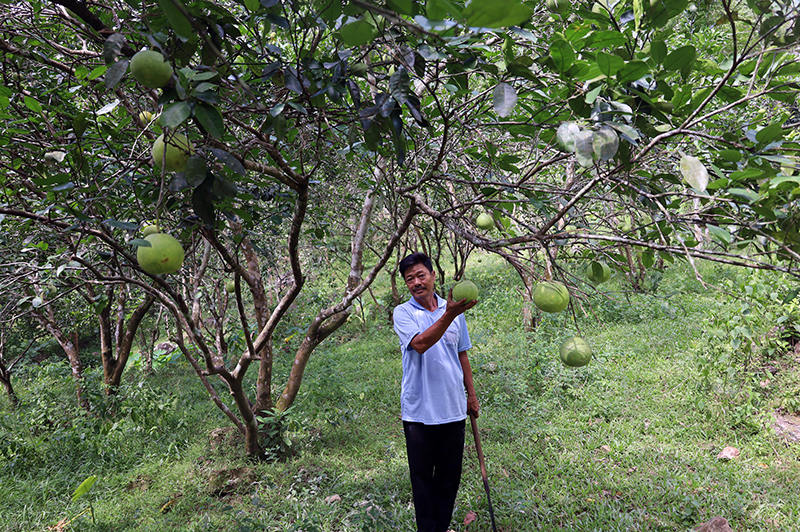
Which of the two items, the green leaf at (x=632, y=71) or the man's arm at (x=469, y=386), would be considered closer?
the green leaf at (x=632, y=71)

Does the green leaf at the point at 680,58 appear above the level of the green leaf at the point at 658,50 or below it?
below

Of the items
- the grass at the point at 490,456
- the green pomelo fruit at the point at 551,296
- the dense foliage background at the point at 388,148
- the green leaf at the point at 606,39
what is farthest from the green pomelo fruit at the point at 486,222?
the green leaf at the point at 606,39

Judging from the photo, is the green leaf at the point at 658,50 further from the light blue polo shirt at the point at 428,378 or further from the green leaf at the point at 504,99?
the light blue polo shirt at the point at 428,378

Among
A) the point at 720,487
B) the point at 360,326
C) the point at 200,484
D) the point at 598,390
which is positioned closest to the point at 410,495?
the point at 200,484

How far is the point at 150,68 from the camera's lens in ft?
3.09

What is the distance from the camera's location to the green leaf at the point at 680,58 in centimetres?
96

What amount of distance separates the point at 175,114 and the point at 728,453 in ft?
12.4

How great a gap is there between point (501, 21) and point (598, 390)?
13.8 ft

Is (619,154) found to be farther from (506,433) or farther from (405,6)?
(506,433)

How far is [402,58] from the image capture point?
3.69ft

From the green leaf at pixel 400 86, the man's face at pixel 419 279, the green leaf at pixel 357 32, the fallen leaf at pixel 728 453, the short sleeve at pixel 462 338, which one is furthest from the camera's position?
the fallen leaf at pixel 728 453

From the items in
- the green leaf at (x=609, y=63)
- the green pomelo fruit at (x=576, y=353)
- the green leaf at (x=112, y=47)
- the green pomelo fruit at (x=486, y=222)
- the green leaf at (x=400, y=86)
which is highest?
the green leaf at (x=112, y=47)

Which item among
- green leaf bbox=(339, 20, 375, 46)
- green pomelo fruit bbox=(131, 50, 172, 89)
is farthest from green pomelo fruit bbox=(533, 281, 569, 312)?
green pomelo fruit bbox=(131, 50, 172, 89)

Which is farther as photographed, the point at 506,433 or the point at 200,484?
the point at 506,433
